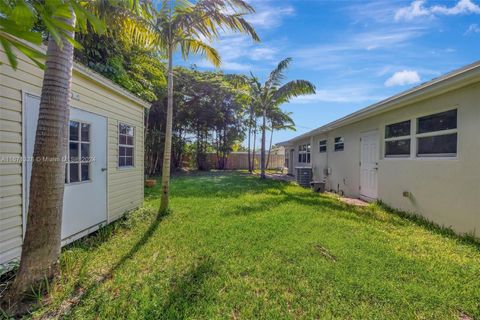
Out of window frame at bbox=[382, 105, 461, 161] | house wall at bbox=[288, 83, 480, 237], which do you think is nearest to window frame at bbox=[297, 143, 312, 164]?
house wall at bbox=[288, 83, 480, 237]

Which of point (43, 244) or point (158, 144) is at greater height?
point (158, 144)

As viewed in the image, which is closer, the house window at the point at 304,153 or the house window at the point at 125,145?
the house window at the point at 125,145

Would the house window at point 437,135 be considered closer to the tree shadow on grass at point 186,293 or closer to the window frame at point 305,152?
the tree shadow on grass at point 186,293

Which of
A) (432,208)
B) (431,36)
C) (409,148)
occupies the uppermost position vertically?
(431,36)

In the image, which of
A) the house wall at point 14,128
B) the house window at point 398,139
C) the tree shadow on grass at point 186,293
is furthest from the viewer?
the house window at point 398,139

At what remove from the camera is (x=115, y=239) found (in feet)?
13.2

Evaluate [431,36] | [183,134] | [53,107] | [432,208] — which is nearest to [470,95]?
[432,208]

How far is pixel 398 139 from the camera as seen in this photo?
19.8 ft

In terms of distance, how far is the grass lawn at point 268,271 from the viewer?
223 cm

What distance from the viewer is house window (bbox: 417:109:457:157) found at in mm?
4422

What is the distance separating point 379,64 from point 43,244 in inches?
408

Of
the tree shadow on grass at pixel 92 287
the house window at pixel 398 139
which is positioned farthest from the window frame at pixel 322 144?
the tree shadow on grass at pixel 92 287

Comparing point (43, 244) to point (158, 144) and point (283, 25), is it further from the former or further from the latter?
point (158, 144)

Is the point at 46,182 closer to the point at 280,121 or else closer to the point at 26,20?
the point at 26,20
